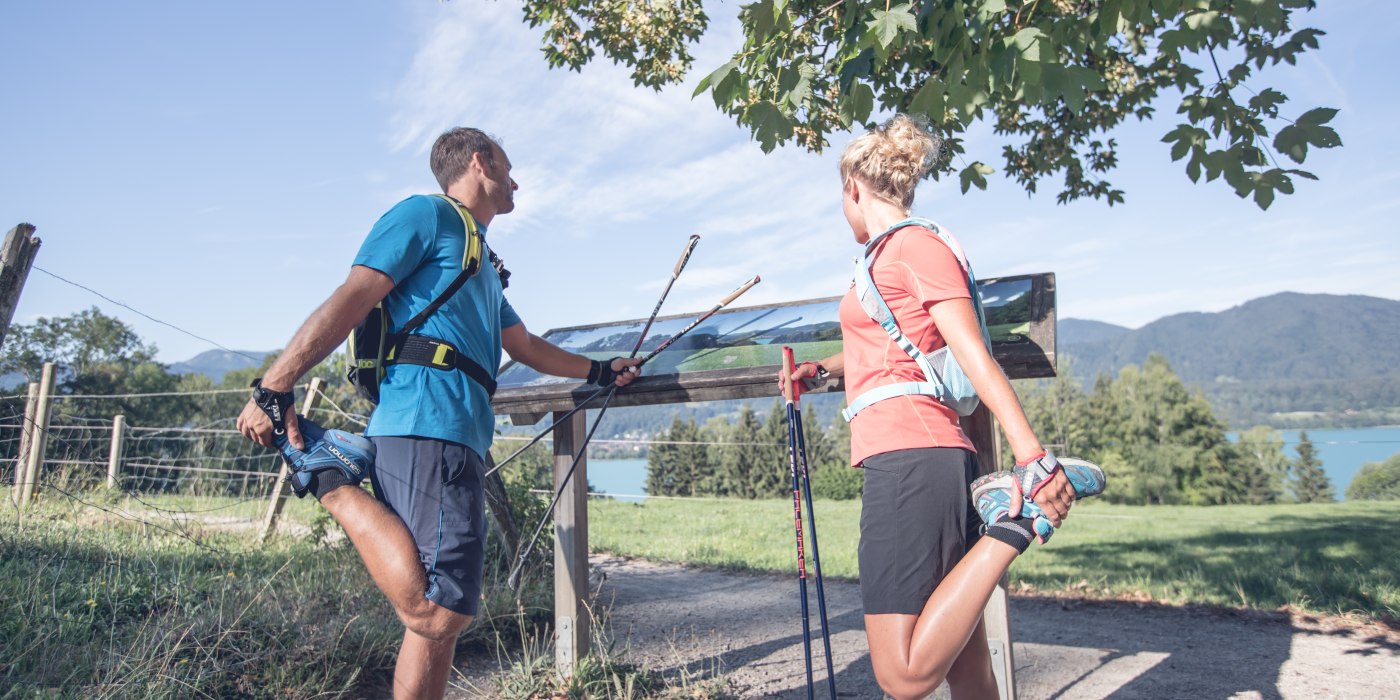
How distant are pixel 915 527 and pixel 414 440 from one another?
139cm

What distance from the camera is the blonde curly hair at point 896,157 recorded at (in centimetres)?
248

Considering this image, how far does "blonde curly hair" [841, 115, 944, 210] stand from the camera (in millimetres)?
2484

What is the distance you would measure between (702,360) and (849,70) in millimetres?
1364

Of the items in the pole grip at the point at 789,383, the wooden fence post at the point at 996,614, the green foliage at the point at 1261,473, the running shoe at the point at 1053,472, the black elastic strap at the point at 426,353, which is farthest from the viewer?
the green foliage at the point at 1261,473

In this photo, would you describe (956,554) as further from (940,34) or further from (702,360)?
(940,34)

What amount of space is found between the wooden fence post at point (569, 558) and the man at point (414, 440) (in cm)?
140

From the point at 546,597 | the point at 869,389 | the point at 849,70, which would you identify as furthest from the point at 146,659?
the point at 849,70

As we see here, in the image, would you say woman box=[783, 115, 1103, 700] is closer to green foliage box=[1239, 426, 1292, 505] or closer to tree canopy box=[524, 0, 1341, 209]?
tree canopy box=[524, 0, 1341, 209]

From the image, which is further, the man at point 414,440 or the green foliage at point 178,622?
the green foliage at point 178,622

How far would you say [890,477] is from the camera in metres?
2.23

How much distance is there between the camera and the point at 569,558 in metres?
4.04

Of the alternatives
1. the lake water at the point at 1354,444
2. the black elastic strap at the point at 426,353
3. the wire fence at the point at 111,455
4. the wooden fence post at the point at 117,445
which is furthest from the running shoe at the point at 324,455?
the lake water at the point at 1354,444

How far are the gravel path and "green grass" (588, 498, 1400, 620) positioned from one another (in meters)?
0.55

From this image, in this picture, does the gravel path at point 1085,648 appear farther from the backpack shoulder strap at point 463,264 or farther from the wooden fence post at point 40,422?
the wooden fence post at point 40,422
